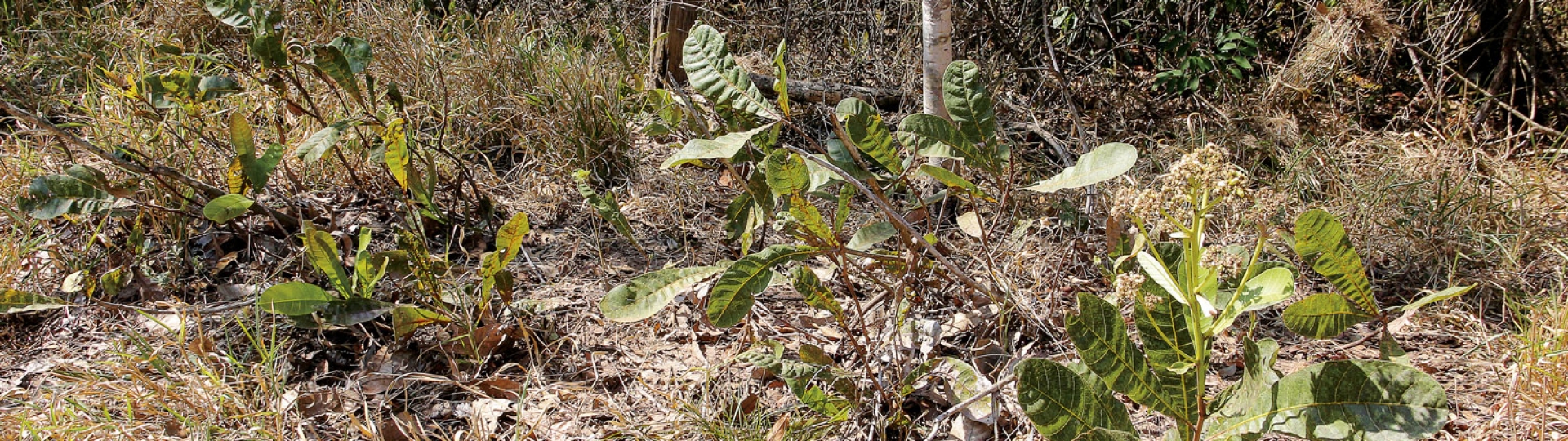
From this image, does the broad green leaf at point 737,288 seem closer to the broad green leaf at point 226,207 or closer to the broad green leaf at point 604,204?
the broad green leaf at point 604,204

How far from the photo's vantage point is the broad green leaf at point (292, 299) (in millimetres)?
1937

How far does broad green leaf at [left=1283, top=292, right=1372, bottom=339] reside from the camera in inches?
58.1

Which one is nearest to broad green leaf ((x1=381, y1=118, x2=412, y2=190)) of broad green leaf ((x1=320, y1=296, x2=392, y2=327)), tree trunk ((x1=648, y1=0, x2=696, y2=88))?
broad green leaf ((x1=320, y1=296, x2=392, y2=327))

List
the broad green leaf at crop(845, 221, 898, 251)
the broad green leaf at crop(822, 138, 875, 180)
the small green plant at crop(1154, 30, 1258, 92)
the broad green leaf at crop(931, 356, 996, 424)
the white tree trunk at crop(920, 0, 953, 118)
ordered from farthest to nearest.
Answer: the small green plant at crop(1154, 30, 1258, 92), the white tree trunk at crop(920, 0, 953, 118), the broad green leaf at crop(822, 138, 875, 180), the broad green leaf at crop(845, 221, 898, 251), the broad green leaf at crop(931, 356, 996, 424)

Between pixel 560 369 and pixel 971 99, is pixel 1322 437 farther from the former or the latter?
pixel 560 369

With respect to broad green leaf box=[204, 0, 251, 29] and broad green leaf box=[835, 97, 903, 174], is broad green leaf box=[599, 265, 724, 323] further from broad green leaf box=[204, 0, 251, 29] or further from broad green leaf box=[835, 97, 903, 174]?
broad green leaf box=[204, 0, 251, 29]

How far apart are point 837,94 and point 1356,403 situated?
2.29 meters

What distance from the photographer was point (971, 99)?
1864mm

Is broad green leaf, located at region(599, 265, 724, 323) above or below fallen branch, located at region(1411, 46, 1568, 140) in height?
above

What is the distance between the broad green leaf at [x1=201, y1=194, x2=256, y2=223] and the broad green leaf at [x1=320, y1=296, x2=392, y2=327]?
0.41 metres

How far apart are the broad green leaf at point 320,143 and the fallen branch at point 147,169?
0.20 m

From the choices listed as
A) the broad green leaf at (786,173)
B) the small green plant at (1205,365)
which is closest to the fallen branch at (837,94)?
the broad green leaf at (786,173)

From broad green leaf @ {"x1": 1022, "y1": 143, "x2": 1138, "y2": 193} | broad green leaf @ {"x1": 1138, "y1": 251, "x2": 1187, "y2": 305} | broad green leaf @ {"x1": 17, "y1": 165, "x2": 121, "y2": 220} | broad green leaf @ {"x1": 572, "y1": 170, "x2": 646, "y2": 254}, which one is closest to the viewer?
broad green leaf @ {"x1": 1138, "y1": 251, "x2": 1187, "y2": 305}

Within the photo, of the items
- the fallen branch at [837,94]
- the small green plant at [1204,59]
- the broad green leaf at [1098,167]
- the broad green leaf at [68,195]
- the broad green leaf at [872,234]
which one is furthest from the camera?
the fallen branch at [837,94]
